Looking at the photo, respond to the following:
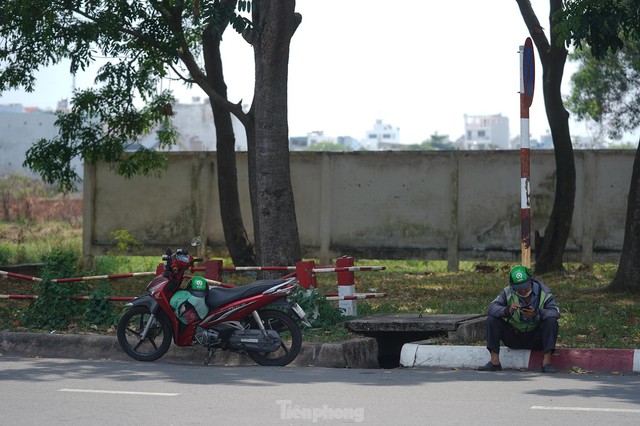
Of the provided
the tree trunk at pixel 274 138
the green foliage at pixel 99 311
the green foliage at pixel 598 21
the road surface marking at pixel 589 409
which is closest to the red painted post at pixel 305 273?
the tree trunk at pixel 274 138

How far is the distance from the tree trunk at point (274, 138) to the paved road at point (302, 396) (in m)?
3.13

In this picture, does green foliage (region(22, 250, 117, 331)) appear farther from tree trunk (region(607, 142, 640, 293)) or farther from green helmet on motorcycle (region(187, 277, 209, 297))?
tree trunk (region(607, 142, 640, 293))

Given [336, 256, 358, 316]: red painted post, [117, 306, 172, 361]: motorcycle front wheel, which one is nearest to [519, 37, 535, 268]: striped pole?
[336, 256, 358, 316]: red painted post

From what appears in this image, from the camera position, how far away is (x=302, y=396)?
8523 millimetres

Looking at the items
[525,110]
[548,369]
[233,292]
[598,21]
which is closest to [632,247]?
[598,21]

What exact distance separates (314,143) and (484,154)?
471ft

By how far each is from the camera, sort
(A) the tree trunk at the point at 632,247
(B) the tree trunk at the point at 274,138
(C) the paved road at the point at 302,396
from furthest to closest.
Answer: (A) the tree trunk at the point at 632,247, (B) the tree trunk at the point at 274,138, (C) the paved road at the point at 302,396

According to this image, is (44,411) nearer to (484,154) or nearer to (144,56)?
(144,56)

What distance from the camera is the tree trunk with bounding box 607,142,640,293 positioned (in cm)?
1506

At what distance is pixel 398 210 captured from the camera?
21312 mm

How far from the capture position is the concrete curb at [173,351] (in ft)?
35.6

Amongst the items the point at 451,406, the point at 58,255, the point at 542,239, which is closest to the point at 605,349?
the point at 451,406

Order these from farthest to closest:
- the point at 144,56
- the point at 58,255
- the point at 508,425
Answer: the point at 144,56
the point at 58,255
the point at 508,425

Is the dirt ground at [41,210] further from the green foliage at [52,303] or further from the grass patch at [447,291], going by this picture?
the green foliage at [52,303]
